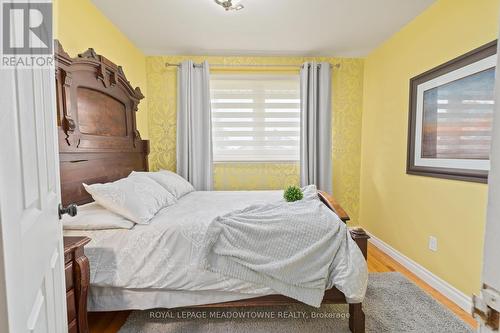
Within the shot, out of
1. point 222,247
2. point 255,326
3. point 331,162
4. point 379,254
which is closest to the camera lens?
point 222,247

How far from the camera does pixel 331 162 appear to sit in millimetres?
3316

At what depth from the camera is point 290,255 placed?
1491 millimetres

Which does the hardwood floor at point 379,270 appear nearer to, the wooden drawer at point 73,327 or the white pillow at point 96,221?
the wooden drawer at point 73,327

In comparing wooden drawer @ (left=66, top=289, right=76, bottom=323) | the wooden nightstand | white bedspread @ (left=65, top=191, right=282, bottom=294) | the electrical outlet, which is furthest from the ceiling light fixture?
the electrical outlet

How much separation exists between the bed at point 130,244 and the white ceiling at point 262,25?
2.61ft

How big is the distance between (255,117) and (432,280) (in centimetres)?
265

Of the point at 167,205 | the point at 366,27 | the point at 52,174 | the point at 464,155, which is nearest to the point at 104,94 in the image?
the point at 167,205

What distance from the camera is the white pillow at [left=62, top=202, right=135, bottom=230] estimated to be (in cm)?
153

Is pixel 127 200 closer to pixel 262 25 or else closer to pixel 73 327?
pixel 73 327

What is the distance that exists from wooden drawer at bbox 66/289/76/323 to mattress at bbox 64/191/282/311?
299 mm

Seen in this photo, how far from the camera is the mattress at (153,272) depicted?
1.52m

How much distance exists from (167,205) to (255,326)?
A: 3.82 ft

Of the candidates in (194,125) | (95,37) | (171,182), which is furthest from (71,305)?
(194,125)

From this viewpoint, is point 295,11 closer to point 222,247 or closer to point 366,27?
point 366,27
